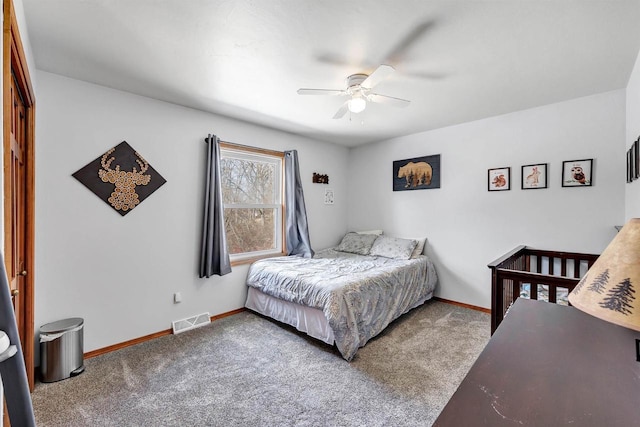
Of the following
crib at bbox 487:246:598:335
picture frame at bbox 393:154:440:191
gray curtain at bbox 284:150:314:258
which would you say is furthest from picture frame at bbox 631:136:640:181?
gray curtain at bbox 284:150:314:258

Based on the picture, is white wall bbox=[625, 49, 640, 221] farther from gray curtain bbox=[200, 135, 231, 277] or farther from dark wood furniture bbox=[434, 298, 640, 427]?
gray curtain bbox=[200, 135, 231, 277]

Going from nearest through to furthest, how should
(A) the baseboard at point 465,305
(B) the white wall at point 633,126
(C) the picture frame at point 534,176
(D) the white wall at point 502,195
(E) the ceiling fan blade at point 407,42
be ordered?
(E) the ceiling fan blade at point 407,42, (B) the white wall at point 633,126, (D) the white wall at point 502,195, (C) the picture frame at point 534,176, (A) the baseboard at point 465,305

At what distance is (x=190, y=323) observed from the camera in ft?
10.0

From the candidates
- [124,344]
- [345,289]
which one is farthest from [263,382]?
[124,344]

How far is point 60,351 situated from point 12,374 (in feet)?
6.63

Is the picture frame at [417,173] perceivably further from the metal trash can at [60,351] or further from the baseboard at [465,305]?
the metal trash can at [60,351]

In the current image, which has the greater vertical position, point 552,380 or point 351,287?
point 552,380

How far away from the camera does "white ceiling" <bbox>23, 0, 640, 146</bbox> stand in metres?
1.59

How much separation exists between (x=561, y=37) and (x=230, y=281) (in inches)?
142

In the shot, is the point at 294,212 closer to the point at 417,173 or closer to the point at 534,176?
the point at 417,173

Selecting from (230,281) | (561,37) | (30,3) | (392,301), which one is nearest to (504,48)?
(561,37)

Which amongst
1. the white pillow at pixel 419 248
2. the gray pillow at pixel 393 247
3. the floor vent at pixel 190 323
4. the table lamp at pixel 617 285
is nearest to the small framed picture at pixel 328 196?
the gray pillow at pixel 393 247

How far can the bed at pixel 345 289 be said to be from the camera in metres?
2.54

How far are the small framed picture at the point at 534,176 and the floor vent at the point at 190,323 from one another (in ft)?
12.5
